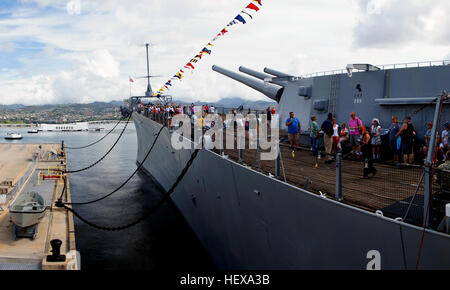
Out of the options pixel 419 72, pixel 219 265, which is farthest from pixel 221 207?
pixel 419 72

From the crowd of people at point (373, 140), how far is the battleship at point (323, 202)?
36cm

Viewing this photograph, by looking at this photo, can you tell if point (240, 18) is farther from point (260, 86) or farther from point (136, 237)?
point (136, 237)

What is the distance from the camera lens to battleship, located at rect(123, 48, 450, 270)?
Answer: 383 centimetres

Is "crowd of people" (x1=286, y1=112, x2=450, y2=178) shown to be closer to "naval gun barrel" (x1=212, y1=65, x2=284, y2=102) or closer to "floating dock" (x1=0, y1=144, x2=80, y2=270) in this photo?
"naval gun barrel" (x1=212, y1=65, x2=284, y2=102)

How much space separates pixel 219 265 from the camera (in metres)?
9.30

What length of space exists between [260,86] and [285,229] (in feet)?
29.8

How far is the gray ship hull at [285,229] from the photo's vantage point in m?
3.84

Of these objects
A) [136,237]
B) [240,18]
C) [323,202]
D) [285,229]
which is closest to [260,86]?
[240,18]

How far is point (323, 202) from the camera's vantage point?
15.8 ft

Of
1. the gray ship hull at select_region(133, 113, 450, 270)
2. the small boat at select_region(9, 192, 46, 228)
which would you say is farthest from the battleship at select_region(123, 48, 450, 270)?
the small boat at select_region(9, 192, 46, 228)

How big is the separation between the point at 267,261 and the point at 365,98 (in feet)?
15.3

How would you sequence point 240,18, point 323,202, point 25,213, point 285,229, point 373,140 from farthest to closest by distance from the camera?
1. point 240,18
2. point 25,213
3. point 373,140
4. point 285,229
5. point 323,202

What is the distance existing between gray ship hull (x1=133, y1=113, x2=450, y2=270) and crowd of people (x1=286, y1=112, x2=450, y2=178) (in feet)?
3.98
